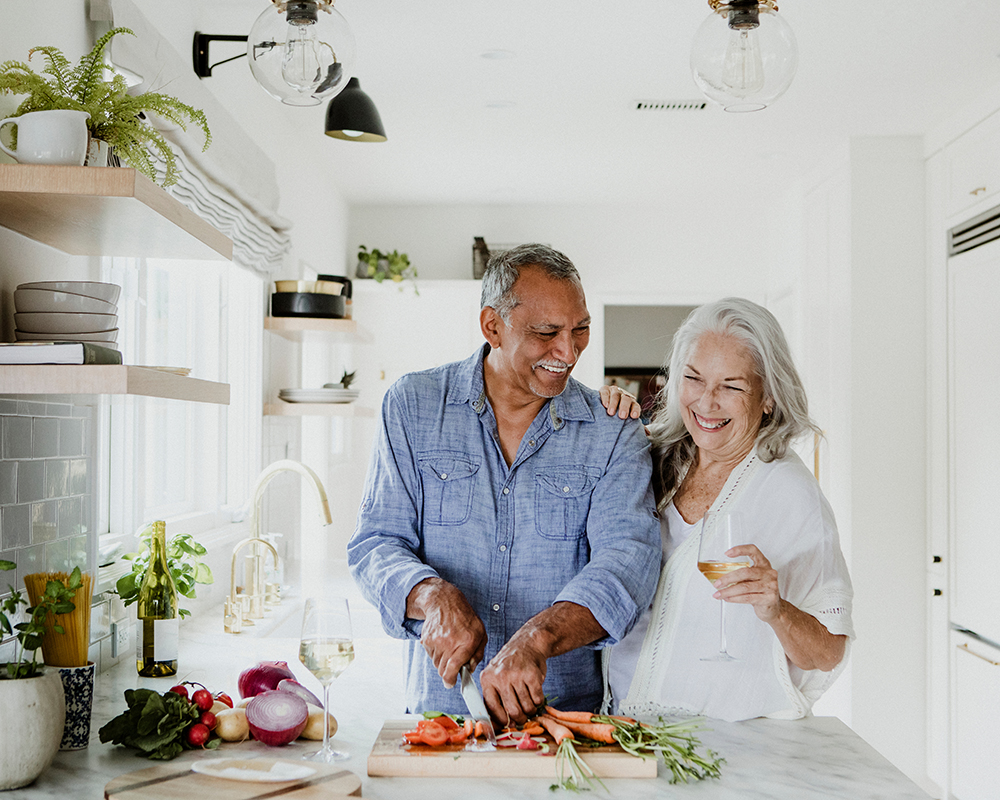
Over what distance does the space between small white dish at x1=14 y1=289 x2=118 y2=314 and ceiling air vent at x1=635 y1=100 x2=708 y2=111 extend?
8.82 ft

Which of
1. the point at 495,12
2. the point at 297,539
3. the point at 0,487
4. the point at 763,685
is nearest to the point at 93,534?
the point at 0,487

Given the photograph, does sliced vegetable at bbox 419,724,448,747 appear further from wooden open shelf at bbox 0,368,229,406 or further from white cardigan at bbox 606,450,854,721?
wooden open shelf at bbox 0,368,229,406

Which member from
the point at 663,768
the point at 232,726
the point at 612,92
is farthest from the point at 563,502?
the point at 612,92

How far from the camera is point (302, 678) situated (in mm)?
2084

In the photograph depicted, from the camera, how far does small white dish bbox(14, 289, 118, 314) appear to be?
4.58 ft

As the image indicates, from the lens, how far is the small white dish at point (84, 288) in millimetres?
1395

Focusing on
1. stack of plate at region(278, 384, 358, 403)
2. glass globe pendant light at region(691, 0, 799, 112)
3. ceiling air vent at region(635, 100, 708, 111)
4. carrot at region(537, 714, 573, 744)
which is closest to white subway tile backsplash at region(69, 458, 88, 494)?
carrot at region(537, 714, 573, 744)

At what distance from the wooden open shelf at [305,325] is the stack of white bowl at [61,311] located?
6.18 ft

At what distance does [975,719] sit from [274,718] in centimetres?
318

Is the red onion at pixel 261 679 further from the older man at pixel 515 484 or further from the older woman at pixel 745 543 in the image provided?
the older woman at pixel 745 543

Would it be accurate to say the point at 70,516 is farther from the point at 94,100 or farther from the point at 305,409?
the point at 305,409

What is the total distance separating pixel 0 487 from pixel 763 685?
4.17ft

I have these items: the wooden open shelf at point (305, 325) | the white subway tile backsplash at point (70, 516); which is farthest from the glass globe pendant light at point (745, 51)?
the wooden open shelf at point (305, 325)

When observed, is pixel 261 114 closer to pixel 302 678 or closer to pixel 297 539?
pixel 297 539
